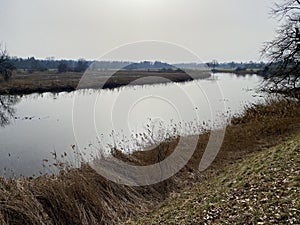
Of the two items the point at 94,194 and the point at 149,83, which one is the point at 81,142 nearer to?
the point at 94,194

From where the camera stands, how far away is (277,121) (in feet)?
33.5

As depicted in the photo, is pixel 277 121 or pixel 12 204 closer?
pixel 12 204

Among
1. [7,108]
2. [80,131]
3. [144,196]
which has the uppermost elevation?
[7,108]

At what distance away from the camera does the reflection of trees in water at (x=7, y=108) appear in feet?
53.5

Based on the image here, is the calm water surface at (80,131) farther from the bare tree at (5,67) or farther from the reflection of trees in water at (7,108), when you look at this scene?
the bare tree at (5,67)

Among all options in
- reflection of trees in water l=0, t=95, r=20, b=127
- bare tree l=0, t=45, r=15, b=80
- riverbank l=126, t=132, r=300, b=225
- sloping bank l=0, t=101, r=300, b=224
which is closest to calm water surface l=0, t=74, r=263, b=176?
reflection of trees in water l=0, t=95, r=20, b=127

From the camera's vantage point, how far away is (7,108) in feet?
66.0

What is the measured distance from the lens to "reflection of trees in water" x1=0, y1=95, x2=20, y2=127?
642 inches

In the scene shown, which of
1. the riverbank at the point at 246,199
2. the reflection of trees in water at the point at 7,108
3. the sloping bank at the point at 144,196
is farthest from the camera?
the reflection of trees in water at the point at 7,108

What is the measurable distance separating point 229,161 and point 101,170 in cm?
308

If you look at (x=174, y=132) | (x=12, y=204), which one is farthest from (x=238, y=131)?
(x=12, y=204)

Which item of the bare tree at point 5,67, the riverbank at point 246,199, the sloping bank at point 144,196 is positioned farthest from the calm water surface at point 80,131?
the bare tree at point 5,67

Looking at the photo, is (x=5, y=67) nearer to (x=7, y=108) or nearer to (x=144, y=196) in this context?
(x=7, y=108)

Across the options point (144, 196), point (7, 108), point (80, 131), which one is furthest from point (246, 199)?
point (7, 108)
